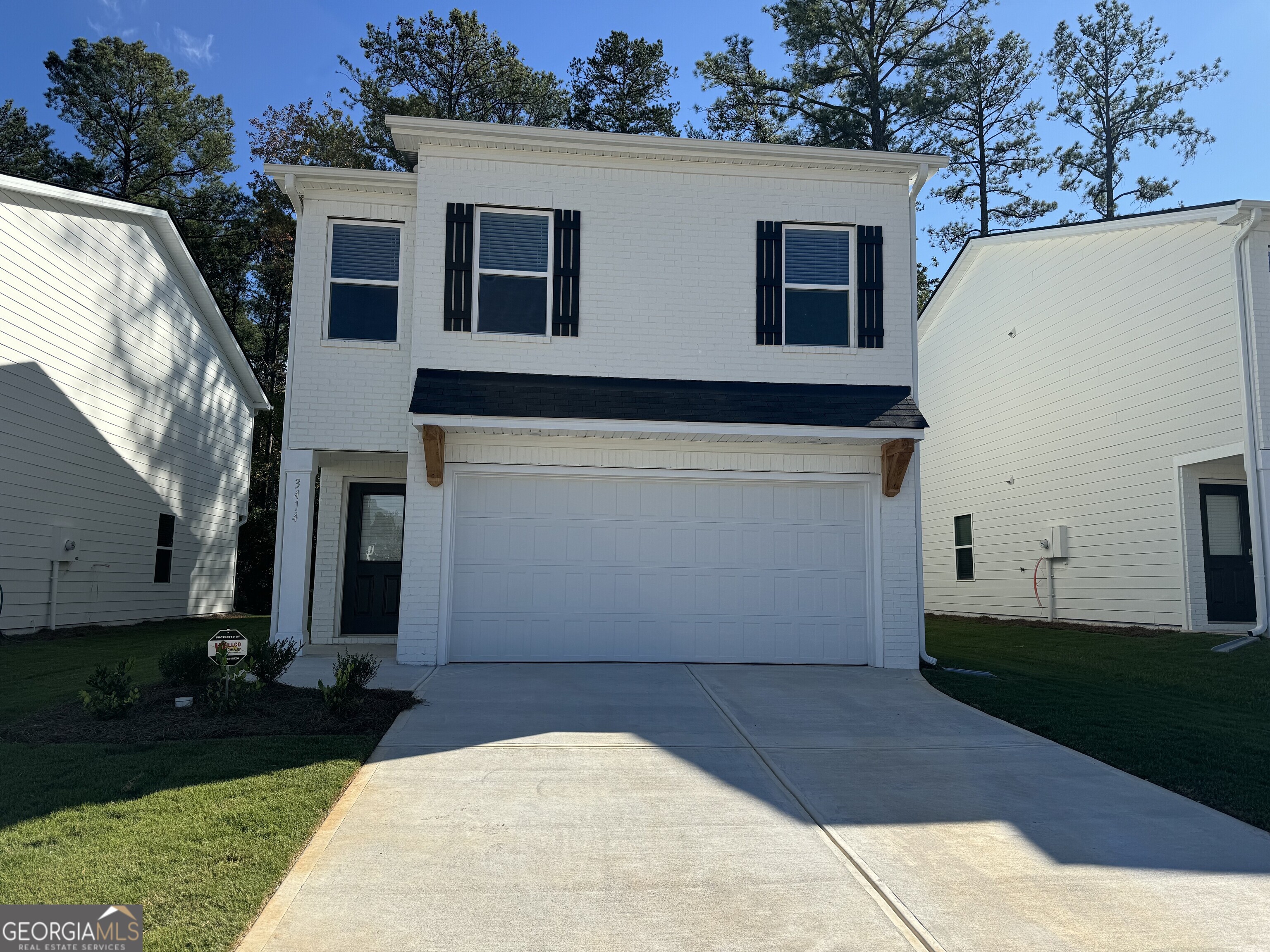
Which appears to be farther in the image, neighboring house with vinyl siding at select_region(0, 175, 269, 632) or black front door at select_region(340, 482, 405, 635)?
black front door at select_region(340, 482, 405, 635)

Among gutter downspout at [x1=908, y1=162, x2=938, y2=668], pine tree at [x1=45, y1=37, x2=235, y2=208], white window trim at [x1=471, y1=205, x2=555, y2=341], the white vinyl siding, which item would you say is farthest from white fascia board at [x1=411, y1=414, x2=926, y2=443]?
pine tree at [x1=45, y1=37, x2=235, y2=208]

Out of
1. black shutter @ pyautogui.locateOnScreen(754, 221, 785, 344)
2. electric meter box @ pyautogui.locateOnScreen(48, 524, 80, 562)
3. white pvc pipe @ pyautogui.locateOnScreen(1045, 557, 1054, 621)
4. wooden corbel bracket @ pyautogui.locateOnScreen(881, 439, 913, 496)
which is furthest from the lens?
white pvc pipe @ pyautogui.locateOnScreen(1045, 557, 1054, 621)

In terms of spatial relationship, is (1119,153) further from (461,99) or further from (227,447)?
(227,447)

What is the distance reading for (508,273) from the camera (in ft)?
34.8

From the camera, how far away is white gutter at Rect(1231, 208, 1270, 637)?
11539 mm

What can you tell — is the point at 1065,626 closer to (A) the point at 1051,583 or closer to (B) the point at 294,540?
(A) the point at 1051,583

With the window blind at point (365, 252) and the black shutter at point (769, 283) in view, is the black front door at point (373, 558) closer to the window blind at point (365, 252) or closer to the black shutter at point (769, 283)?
the window blind at point (365, 252)

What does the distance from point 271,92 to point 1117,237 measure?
2538cm

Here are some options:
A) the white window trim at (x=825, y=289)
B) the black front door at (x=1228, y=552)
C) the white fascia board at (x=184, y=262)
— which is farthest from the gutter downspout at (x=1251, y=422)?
the white fascia board at (x=184, y=262)

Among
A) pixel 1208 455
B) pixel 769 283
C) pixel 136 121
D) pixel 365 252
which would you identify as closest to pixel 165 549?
pixel 365 252

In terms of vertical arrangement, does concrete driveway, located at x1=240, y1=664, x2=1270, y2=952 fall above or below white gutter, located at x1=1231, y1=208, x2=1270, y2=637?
below

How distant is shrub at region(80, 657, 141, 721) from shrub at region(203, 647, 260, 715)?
52 centimetres

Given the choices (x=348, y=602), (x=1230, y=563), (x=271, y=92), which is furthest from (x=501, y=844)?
(x=271, y=92)

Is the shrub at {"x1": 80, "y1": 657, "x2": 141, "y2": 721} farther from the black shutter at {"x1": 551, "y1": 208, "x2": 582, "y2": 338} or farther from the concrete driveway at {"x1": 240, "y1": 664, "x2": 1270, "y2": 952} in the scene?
Answer: the black shutter at {"x1": 551, "y1": 208, "x2": 582, "y2": 338}
